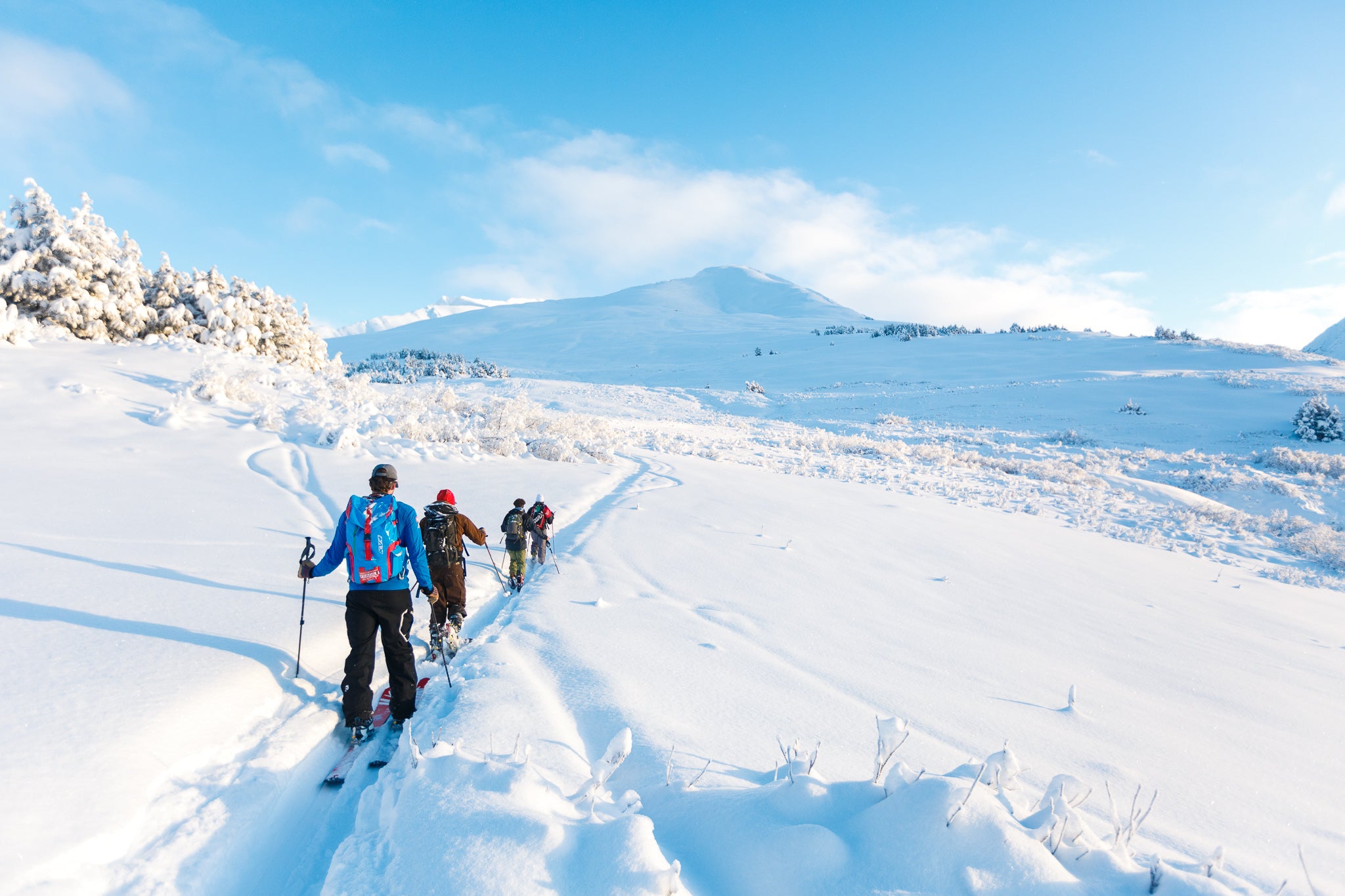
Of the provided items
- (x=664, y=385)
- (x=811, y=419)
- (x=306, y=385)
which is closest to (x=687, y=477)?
(x=306, y=385)

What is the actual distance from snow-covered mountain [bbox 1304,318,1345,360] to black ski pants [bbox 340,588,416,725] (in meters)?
139

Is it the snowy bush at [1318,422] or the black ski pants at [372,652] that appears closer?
the black ski pants at [372,652]

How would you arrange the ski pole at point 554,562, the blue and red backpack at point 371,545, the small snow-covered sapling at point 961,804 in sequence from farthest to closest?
the ski pole at point 554,562, the blue and red backpack at point 371,545, the small snow-covered sapling at point 961,804

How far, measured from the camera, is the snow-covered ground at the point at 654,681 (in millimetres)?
2465

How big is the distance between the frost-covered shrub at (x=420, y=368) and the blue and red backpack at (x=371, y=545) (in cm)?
3462

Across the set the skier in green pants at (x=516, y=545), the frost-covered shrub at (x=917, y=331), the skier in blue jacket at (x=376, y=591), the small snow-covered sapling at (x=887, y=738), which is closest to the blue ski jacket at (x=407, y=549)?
the skier in blue jacket at (x=376, y=591)

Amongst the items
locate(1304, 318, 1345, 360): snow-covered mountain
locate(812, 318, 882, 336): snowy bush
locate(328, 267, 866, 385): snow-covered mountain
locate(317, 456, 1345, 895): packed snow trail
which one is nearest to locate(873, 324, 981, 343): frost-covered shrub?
locate(812, 318, 882, 336): snowy bush

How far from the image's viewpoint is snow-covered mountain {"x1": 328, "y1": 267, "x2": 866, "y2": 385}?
54312 mm

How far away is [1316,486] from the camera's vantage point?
16.1 meters

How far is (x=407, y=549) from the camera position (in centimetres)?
452

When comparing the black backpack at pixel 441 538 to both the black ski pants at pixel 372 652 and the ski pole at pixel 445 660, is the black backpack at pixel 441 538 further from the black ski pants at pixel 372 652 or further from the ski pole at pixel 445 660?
the black ski pants at pixel 372 652

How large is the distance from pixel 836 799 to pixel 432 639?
13.5 ft

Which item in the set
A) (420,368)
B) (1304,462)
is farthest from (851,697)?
(420,368)

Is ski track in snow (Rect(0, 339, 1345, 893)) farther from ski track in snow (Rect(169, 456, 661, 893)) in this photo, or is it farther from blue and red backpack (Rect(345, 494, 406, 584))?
blue and red backpack (Rect(345, 494, 406, 584))
